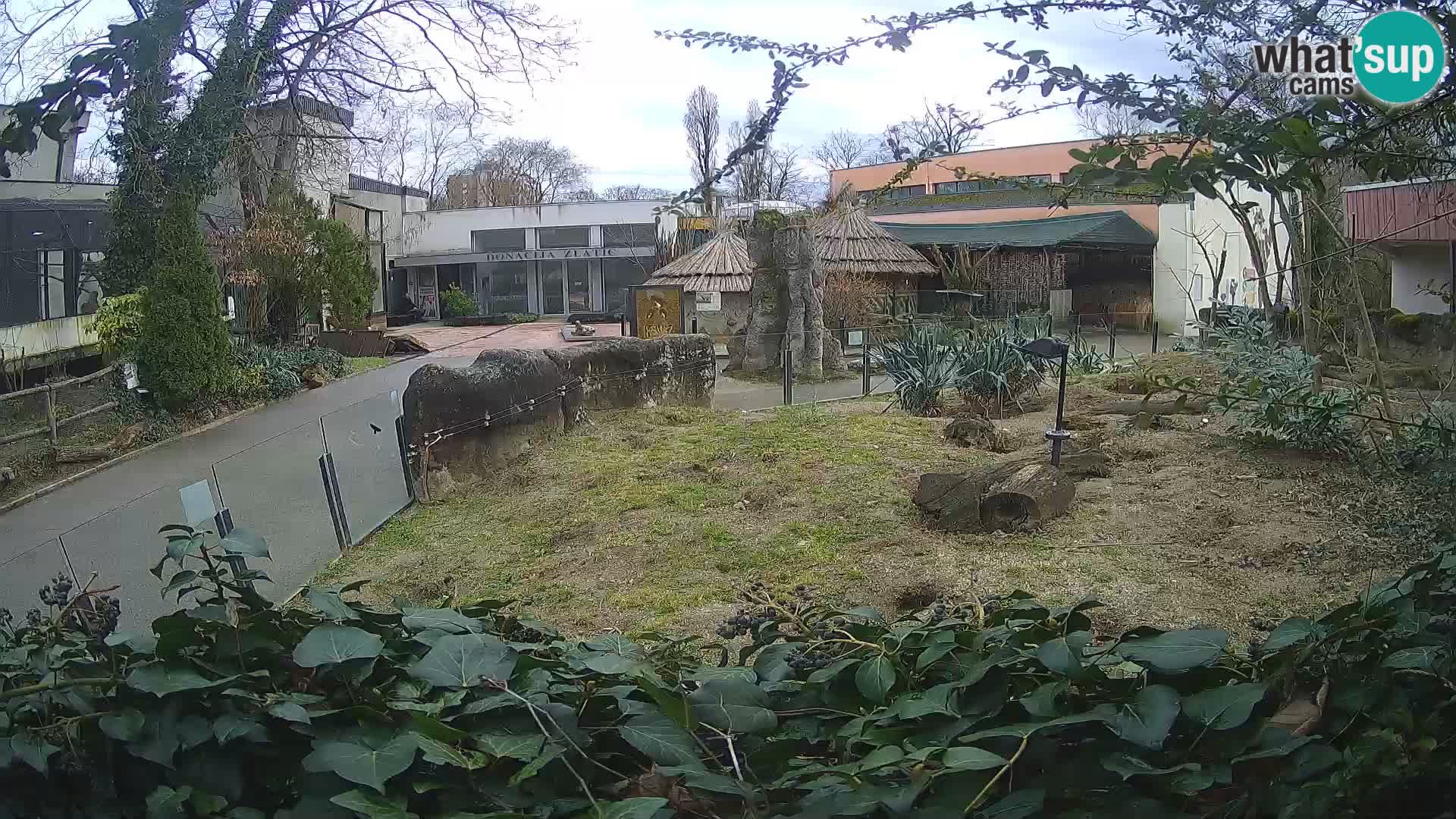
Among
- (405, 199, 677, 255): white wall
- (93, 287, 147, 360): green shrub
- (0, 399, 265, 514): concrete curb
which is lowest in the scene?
(0, 399, 265, 514): concrete curb

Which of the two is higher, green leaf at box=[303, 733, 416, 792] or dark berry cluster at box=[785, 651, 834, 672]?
dark berry cluster at box=[785, 651, 834, 672]

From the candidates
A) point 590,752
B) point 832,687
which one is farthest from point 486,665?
point 832,687

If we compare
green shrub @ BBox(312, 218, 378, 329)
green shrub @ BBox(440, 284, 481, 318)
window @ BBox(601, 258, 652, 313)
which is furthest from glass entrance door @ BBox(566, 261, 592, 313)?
green shrub @ BBox(312, 218, 378, 329)

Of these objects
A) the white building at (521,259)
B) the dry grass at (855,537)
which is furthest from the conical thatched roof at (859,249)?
the dry grass at (855,537)

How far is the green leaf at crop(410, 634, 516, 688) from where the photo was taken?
187 cm

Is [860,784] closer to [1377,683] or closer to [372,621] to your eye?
[1377,683]

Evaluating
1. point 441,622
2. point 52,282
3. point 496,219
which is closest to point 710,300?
point 52,282

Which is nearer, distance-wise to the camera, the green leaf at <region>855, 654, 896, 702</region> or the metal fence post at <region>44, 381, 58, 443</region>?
the green leaf at <region>855, 654, 896, 702</region>

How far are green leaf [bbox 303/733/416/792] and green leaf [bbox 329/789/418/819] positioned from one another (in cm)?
2

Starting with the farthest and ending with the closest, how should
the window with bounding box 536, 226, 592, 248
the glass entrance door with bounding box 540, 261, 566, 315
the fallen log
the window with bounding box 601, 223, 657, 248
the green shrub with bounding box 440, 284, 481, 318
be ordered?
1. the glass entrance door with bounding box 540, 261, 566, 315
2. the window with bounding box 536, 226, 592, 248
3. the window with bounding box 601, 223, 657, 248
4. the green shrub with bounding box 440, 284, 481, 318
5. the fallen log

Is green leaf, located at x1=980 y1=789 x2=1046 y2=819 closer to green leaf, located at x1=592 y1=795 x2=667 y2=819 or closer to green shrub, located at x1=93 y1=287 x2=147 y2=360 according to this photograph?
green leaf, located at x1=592 y1=795 x2=667 y2=819

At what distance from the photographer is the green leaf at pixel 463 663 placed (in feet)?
6.14

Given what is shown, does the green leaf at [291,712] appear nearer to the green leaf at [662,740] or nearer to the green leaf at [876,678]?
the green leaf at [662,740]

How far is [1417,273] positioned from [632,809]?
1383 centimetres
